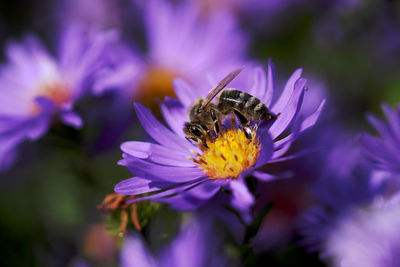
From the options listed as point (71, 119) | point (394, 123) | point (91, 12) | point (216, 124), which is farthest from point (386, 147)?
point (91, 12)

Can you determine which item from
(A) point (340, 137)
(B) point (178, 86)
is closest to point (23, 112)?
(B) point (178, 86)

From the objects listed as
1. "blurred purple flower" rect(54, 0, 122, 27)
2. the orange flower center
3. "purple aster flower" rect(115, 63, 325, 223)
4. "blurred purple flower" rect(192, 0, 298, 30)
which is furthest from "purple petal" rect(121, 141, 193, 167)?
"blurred purple flower" rect(54, 0, 122, 27)

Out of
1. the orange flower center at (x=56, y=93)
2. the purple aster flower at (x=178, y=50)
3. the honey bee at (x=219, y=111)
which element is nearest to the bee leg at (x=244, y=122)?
the honey bee at (x=219, y=111)

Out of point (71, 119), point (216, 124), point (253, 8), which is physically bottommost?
point (253, 8)

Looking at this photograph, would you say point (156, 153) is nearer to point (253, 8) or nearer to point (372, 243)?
point (372, 243)

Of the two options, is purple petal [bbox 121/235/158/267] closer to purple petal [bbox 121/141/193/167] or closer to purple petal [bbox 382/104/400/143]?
purple petal [bbox 121/141/193/167]

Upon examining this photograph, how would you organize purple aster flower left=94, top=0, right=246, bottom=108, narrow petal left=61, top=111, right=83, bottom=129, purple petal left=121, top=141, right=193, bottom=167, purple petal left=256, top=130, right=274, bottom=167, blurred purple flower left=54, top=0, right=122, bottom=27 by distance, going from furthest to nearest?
1. blurred purple flower left=54, top=0, right=122, bottom=27
2. purple aster flower left=94, top=0, right=246, bottom=108
3. narrow petal left=61, top=111, right=83, bottom=129
4. purple petal left=121, top=141, right=193, bottom=167
5. purple petal left=256, top=130, right=274, bottom=167

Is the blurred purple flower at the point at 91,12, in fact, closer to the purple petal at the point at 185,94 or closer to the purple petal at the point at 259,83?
the purple petal at the point at 185,94
